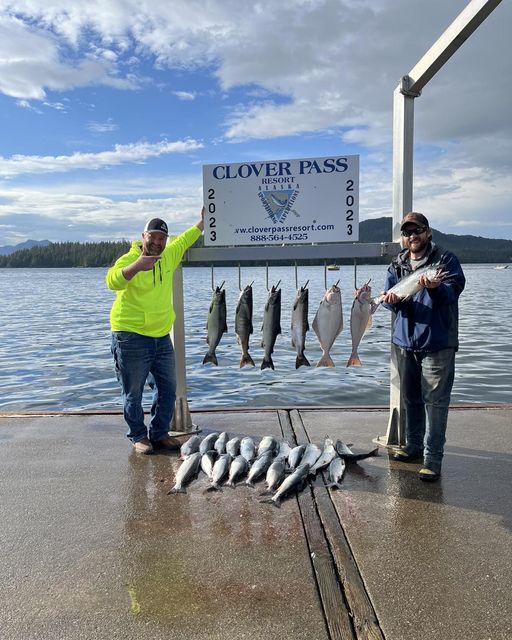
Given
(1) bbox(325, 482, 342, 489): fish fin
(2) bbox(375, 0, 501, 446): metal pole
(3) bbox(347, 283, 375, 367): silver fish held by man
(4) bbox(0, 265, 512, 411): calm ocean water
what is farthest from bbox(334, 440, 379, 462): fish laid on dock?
(4) bbox(0, 265, 512, 411): calm ocean water

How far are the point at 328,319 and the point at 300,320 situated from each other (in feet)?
1.02

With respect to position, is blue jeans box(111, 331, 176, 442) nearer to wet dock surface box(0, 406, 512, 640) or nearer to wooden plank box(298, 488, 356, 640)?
wet dock surface box(0, 406, 512, 640)

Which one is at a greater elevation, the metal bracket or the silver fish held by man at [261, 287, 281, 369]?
the metal bracket

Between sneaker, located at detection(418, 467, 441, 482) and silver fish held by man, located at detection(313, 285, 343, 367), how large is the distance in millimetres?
1534

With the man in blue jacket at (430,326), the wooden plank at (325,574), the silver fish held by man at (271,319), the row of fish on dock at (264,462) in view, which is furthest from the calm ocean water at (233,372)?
the wooden plank at (325,574)

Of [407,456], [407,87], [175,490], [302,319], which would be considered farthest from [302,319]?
Answer: [407,87]

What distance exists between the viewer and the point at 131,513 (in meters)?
4.54

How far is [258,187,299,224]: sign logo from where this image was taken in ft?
20.9

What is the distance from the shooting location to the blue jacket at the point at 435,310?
497 cm

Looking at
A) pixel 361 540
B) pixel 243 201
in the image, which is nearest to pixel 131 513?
pixel 361 540

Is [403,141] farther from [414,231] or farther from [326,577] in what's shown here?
[326,577]

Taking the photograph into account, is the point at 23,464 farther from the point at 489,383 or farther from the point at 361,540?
the point at 489,383

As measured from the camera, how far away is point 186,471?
5203 millimetres

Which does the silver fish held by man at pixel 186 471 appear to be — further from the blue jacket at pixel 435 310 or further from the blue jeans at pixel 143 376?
the blue jacket at pixel 435 310
